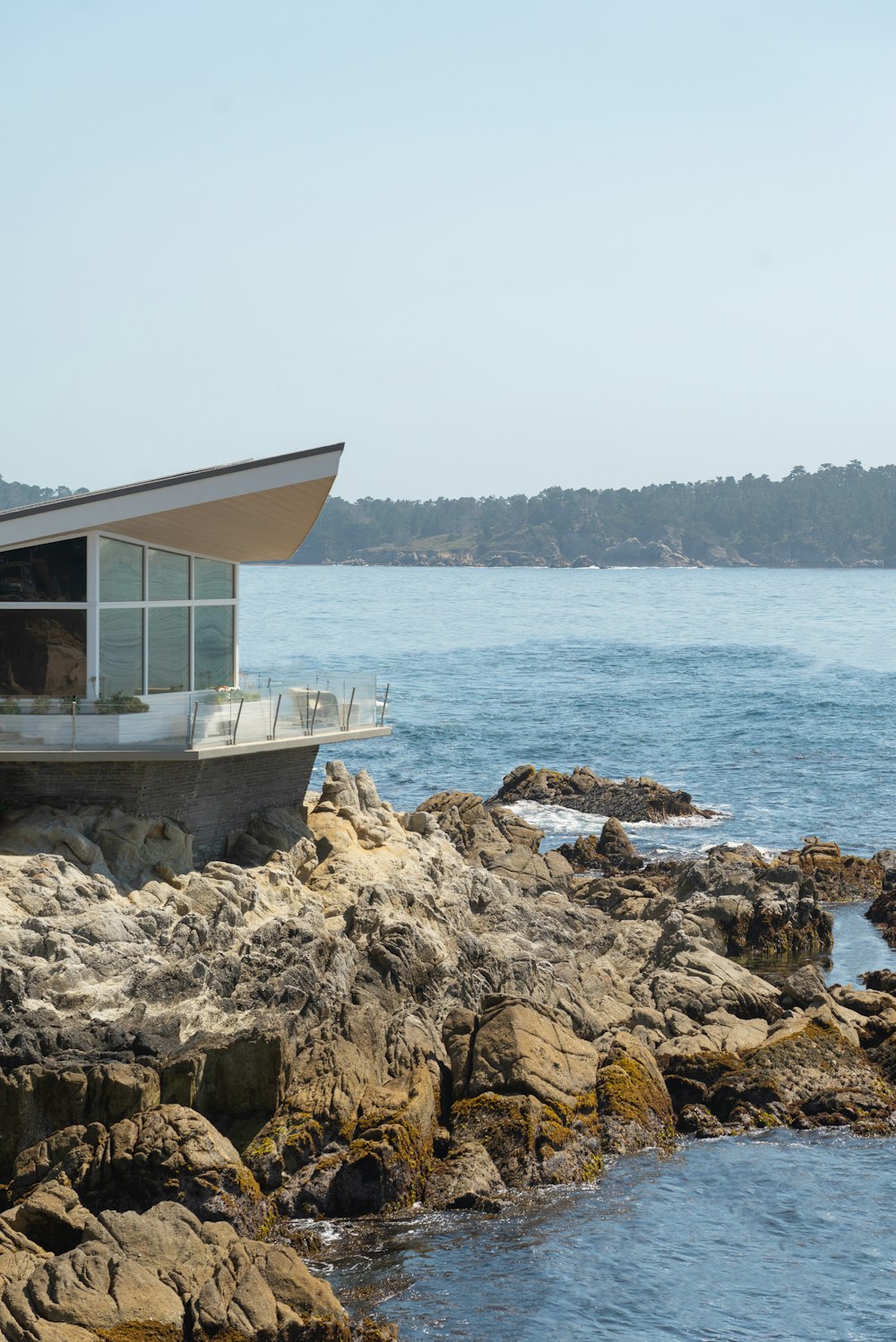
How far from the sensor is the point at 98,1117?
1484 centimetres

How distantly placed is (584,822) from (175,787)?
19.9 meters

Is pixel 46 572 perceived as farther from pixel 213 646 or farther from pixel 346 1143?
pixel 346 1143

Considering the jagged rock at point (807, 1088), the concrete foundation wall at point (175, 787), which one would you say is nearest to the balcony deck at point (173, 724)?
the concrete foundation wall at point (175, 787)

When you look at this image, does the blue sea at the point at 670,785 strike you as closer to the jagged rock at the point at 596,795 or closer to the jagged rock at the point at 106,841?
the jagged rock at the point at 596,795

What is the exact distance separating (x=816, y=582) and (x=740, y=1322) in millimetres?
182019

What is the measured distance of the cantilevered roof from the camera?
20734 millimetres

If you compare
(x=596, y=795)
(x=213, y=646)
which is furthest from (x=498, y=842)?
(x=596, y=795)

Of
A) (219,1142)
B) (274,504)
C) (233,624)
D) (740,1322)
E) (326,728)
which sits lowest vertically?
(740,1322)

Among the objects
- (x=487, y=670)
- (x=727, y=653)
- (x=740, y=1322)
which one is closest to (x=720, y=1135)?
(x=740, y=1322)

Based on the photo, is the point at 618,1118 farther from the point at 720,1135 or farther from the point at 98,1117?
the point at 98,1117

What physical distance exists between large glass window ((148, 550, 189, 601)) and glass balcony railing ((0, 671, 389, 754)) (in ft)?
5.69

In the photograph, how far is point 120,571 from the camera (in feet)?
72.4

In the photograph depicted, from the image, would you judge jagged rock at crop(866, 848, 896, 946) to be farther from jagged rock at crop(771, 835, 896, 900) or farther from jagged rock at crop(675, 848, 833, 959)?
jagged rock at crop(675, 848, 833, 959)

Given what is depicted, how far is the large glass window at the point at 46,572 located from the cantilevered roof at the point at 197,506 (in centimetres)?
29
